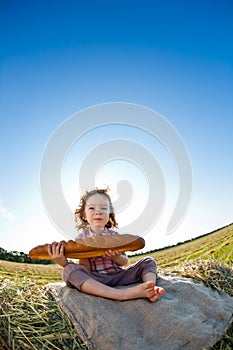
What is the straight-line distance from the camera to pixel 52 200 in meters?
3.07

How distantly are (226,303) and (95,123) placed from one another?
2.08 m

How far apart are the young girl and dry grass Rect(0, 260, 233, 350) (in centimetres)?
20

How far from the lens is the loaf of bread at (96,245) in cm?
235

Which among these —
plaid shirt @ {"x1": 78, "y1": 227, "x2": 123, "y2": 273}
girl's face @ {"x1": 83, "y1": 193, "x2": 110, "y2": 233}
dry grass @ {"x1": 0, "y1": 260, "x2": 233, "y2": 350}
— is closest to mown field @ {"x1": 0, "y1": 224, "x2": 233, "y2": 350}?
dry grass @ {"x1": 0, "y1": 260, "x2": 233, "y2": 350}

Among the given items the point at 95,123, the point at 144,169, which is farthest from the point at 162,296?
the point at 95,123

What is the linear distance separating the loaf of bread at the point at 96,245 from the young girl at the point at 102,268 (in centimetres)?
4

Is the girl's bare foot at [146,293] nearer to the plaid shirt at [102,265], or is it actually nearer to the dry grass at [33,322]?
the dry grass at [33,322]

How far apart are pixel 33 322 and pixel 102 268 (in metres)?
0.81

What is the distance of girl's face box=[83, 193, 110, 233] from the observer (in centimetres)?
286

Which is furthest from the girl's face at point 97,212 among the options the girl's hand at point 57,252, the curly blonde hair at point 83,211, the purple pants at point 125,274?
the girl's hand at point 57,252

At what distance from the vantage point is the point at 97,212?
2859 millimetres

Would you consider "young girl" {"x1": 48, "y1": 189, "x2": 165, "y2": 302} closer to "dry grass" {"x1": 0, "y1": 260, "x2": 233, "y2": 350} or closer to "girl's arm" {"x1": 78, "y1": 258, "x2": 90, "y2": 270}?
"girl's arm" {"x1": 78, "y1": 258, "x2": 90, "y2": 270}

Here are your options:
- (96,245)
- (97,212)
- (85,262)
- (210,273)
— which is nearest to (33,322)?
(96,245)

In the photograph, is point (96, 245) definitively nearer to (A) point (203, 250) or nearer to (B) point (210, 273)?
(B) point (210, 273)
